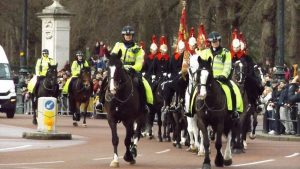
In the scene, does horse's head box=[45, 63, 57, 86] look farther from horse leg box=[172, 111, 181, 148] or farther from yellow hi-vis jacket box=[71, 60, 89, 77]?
horse leg box=[172, 111, 181, 148]

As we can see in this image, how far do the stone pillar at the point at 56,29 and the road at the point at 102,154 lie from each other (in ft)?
60.5

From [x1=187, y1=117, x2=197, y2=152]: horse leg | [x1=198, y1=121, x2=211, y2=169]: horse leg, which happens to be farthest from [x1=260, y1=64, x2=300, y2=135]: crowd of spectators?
[x1=198, y1=121, x2=211, y2=169]: horse leg

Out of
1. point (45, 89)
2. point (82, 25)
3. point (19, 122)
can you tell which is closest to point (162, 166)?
point (45, 89)

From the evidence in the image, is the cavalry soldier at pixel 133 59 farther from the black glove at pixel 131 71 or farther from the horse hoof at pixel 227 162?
the horse hoof at pixel 227 162

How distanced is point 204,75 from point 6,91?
21.1 meters

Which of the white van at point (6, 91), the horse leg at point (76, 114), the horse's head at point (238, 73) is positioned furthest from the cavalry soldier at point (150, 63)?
the white van at point (6, 91)

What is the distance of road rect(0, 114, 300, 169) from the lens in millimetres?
21719

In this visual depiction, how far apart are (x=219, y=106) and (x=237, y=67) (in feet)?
15.3

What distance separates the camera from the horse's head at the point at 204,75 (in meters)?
20.9

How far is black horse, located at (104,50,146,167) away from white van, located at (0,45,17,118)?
748 inches

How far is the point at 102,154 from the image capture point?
24.8 metres

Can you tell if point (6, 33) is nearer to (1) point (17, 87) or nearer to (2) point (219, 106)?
(1) point (17, 87)

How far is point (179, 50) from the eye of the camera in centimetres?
2792

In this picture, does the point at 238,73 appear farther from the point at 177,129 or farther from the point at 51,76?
the point at 51,76
